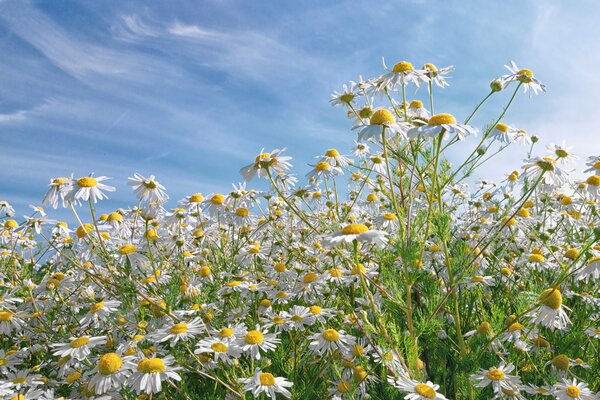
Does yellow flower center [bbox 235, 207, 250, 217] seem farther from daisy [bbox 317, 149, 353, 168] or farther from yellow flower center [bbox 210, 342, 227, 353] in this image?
yellow flower center [bbox 210, 342, 227, 353]

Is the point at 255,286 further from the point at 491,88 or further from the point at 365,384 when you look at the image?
the point at 491,88

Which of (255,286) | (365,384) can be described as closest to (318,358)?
(365,384)

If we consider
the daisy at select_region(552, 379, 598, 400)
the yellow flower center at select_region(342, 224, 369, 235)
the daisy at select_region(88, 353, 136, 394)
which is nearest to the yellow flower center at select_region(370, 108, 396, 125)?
the yellow flower center at select_region(342, 224, 369, 235)

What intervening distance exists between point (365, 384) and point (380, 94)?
2.11m

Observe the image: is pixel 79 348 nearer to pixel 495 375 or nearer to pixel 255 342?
pixel 255 342

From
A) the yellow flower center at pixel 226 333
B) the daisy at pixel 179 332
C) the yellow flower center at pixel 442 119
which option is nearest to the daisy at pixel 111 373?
the daisy at pixel 179 332

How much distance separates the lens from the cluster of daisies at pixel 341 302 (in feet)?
9.89

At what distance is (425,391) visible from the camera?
8.86ft

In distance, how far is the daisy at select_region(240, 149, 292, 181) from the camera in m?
3.72

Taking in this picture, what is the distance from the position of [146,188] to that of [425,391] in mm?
2525

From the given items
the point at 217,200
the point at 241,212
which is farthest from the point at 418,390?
the point at 217,200

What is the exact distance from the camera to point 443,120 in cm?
283

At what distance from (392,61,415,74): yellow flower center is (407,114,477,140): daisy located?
0.97 metres

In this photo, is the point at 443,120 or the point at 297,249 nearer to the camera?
the point at 443,120
